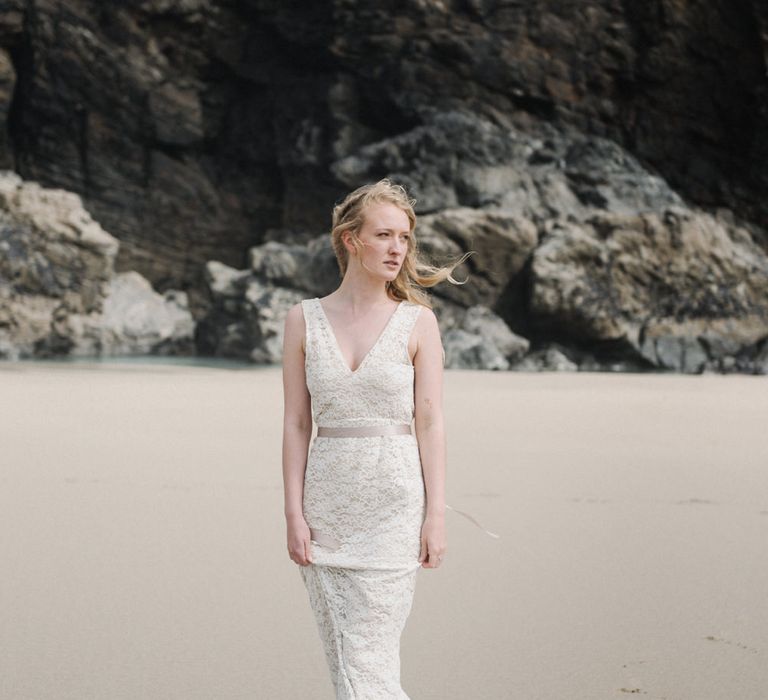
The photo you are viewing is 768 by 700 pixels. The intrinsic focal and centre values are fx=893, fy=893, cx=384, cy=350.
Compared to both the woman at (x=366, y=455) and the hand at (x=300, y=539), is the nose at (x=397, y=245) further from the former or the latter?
the hand at (x=300, y=539)

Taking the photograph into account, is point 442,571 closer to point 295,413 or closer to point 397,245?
point 295,413

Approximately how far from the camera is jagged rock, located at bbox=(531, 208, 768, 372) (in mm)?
15789

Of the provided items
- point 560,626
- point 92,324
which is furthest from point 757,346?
point 560,626

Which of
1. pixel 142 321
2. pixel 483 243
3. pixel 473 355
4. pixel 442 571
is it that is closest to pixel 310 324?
pixel 442 571

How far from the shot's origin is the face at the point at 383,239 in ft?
5.96

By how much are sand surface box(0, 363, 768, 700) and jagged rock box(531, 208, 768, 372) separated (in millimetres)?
9205

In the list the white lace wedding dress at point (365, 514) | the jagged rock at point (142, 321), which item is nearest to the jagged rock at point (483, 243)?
the jagged rock at point (142, 321)

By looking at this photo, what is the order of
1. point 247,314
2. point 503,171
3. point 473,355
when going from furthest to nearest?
point 503,171, point 247,314, point 473,355

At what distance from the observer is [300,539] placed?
175 centimetres

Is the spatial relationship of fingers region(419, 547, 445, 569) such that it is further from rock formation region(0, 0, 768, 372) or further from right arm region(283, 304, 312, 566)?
rock formation region(0, 0, 768, 372)

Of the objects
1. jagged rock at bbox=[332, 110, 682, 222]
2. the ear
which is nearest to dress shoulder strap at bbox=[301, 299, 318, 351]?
the ear

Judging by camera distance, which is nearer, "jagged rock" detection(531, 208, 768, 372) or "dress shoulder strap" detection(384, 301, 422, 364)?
"dress shoulder strap" detection(384, 301, 422, 364)

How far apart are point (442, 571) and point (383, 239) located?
1.85 metres

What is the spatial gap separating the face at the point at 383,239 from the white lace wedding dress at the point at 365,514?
14 cm
